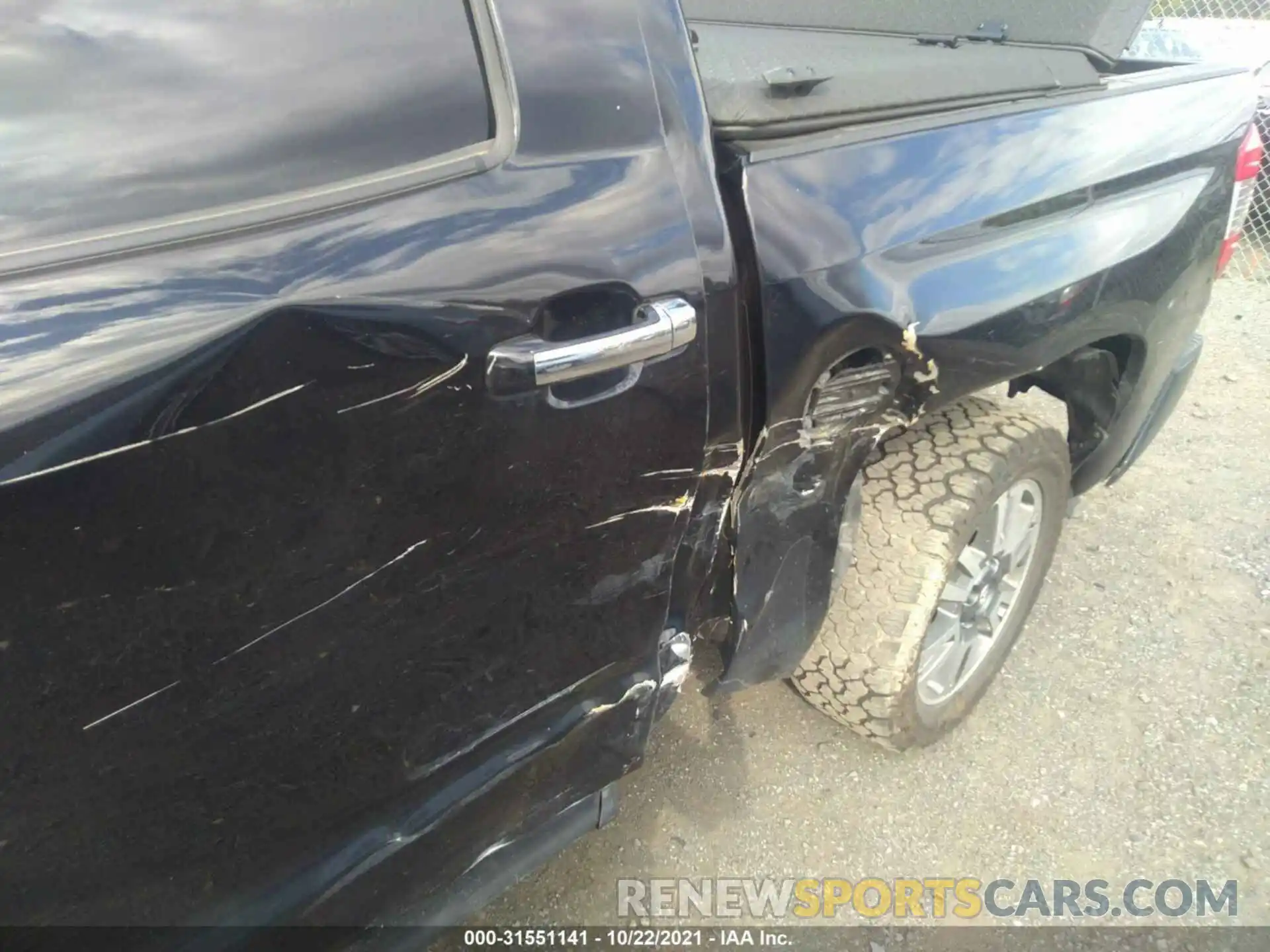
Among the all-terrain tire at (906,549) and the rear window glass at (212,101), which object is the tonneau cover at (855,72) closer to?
the rear window glass at (212,101)

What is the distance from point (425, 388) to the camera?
1.01 meters

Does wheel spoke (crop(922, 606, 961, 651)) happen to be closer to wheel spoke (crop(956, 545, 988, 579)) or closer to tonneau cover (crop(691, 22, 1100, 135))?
wheel spoke (crop(956, 545, 988, 579))

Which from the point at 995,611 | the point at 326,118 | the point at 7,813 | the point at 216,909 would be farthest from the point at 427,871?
the point at 995,611

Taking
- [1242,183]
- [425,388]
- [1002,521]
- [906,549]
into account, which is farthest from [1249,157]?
[425,388]

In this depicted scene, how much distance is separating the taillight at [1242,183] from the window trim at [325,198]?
210 cm

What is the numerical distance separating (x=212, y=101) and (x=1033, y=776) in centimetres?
230

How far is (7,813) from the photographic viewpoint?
0.91m

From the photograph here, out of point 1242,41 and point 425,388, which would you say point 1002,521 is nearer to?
point 425,388

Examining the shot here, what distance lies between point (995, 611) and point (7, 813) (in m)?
2.21

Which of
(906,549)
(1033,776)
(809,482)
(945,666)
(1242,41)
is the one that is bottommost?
(1033,776)

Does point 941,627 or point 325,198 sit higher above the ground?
point 325,198

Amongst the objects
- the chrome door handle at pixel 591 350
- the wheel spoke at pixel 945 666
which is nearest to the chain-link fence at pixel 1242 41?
the wheel spoke at pixel 945 666

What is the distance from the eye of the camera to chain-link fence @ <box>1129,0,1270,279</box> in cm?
555

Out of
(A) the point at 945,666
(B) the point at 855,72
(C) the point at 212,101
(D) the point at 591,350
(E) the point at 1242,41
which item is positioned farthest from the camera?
(E) the point at 1242,41
